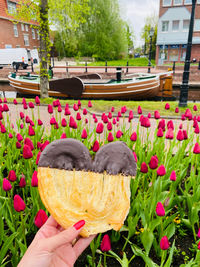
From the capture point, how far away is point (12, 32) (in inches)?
1232

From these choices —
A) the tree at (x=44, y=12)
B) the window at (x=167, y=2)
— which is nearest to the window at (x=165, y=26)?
the window at (x=167, y=2)

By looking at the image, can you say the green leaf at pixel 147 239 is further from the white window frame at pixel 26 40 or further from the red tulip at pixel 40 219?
the white window frame at pixel 26 40

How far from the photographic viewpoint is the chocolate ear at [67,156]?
121 cm

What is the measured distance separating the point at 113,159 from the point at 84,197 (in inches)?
12.1

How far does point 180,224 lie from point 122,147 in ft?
5.18

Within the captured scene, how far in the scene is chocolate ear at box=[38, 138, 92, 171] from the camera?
3.96 feet

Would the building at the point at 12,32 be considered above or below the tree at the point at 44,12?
above

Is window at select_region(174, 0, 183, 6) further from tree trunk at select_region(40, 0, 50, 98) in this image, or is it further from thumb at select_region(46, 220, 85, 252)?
thumb at select_region(46, 220, 85, 252)

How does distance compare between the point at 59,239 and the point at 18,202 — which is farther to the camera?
the point at 18,202

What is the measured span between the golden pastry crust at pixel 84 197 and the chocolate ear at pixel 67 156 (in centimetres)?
6

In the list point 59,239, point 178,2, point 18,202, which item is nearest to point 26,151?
point 18,202

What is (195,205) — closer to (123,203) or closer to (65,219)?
(123,203)

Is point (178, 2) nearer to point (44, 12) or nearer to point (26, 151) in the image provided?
point (44, 12)

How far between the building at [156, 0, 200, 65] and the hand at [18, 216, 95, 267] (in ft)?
108
